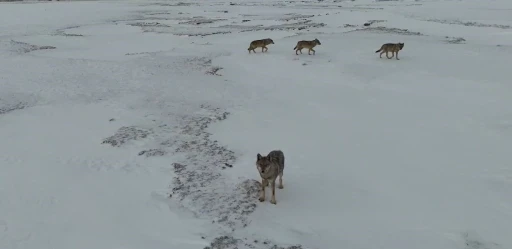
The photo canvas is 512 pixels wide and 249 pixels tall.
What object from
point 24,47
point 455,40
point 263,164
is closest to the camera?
point 263,164

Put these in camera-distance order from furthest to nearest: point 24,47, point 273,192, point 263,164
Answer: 1. point 24,47
2. point 273,192
3. point 263,164

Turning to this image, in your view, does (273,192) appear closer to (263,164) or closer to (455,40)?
(263,164)

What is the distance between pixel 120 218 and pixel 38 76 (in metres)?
15.0

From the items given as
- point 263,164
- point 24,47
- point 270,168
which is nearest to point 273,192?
point 270,168

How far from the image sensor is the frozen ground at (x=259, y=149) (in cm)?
741

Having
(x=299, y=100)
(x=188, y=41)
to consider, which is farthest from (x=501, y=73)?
(x=188, y=41)

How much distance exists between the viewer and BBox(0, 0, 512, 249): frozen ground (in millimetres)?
7414

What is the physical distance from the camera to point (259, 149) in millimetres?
11016

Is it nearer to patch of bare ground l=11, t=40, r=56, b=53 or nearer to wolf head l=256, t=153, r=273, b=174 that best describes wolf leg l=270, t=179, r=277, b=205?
wolf head l=256, t=153, r=273, b=174

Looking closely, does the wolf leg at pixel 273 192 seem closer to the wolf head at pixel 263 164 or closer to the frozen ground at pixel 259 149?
the frozen ground at pixel 259 149

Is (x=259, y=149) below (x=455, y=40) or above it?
below

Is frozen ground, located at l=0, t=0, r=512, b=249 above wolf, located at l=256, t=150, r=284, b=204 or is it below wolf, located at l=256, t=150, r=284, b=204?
below

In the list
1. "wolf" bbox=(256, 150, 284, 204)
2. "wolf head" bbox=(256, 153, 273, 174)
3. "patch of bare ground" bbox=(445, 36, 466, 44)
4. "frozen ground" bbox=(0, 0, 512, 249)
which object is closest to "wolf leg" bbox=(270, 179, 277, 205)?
"wolf" bbox=(256, 150, 284, 204)

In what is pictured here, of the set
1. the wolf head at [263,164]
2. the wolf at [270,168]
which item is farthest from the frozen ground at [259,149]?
the wolf head at [263,164]
